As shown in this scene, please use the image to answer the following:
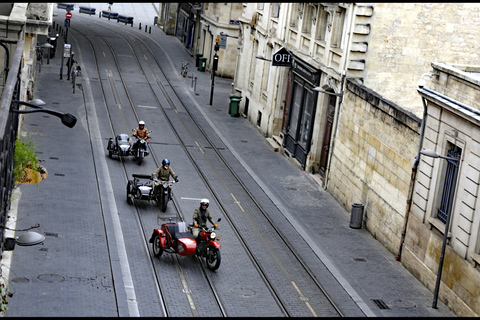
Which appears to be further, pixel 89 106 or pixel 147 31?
pixel 147 31

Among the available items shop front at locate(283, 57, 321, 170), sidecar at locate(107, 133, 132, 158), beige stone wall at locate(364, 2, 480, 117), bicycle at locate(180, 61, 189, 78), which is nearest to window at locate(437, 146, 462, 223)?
beige stone wall at locate(364, 2, 480, 117)

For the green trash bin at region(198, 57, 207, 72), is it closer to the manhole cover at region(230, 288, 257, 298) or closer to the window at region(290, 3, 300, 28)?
the window at region(290, 3, 300, 28)

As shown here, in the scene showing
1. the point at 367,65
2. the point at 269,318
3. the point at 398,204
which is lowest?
the point at 269,318

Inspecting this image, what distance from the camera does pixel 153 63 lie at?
201 feet

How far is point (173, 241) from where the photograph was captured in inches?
838

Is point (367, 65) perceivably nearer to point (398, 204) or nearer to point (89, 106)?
point (398, 204)

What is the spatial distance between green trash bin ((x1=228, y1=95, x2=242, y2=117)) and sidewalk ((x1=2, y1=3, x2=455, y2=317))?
52 cm

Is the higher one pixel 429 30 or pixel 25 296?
pixel 429 30

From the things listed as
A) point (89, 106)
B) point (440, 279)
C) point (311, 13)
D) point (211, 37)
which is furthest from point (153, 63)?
point (440, 279)

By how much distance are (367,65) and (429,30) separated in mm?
3087

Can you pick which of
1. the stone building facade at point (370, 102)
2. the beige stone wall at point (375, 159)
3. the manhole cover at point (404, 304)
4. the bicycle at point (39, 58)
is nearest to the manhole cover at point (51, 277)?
the manhole cover at point (404, 304)

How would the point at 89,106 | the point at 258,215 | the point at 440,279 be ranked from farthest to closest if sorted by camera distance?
the point at 89,106 < the point at 258,215 < the point at 440,279

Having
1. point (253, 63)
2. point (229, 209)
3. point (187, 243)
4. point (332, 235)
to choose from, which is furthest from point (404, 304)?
point (253, 63)

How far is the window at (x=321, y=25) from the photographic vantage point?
34.1 m
